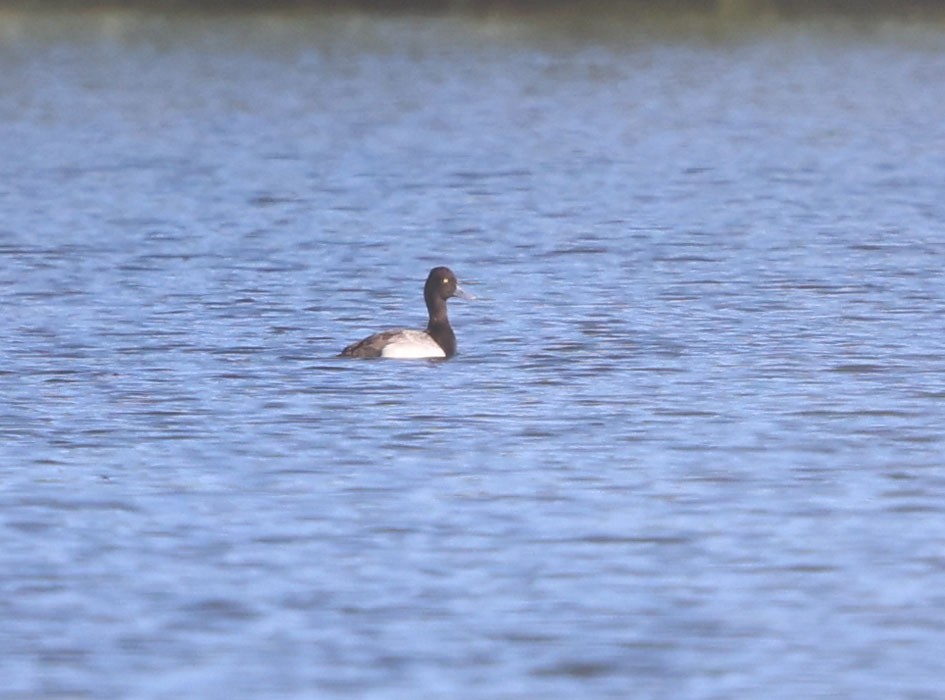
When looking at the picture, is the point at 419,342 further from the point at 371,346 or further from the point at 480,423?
the point at 480,423

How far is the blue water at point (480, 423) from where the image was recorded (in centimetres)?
944

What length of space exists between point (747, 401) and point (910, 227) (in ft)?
35.5

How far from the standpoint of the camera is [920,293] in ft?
65.7

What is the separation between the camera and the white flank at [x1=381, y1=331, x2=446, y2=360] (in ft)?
55.3

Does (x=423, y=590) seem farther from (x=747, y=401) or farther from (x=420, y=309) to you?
(x=420, y=309)

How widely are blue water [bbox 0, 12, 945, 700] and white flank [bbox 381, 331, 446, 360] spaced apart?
0.58 feet

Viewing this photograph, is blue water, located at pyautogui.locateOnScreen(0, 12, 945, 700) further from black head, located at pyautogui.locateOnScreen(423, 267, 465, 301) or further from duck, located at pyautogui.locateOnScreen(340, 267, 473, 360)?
black head, located at pyautogui.locateOnScreen(423, 267, 465, 301)

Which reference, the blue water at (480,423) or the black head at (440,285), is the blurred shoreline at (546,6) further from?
the black head at (440,285)

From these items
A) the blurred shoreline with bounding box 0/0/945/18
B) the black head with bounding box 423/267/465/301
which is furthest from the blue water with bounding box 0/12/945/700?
the blurred shoreline with bounding box 0/0/945/18

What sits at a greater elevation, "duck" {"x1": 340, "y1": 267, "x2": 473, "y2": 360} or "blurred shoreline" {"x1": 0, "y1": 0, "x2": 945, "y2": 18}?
"blurred shoreline" {"x1": 0, "y1": 0, "x2": 945, "y2": 18}

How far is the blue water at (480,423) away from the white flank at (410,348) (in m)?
0.18

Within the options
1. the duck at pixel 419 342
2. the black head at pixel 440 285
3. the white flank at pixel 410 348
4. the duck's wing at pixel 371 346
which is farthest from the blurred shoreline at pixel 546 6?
the duck's wing at pixel 371 346

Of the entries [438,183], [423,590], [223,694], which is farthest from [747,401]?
[438,183]

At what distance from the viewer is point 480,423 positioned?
1435 cm
